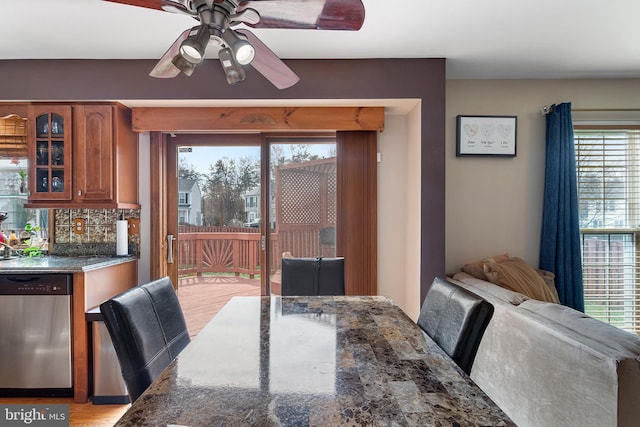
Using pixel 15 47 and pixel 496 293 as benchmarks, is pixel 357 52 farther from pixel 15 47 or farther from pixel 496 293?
pixel 15 47

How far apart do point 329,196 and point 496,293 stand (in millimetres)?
1590

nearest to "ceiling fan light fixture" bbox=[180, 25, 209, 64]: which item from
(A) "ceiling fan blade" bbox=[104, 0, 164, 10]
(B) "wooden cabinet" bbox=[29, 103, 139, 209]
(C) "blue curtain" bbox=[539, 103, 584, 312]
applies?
(A) "ceiling fan blade" bbox=[104, 0, 164, 10]

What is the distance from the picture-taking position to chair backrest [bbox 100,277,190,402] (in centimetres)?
114

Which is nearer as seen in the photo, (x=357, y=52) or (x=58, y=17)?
(x=58, y=17)

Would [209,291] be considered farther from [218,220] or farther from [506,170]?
[506,170]

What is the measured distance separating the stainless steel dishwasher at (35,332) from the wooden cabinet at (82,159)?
24.6 inches

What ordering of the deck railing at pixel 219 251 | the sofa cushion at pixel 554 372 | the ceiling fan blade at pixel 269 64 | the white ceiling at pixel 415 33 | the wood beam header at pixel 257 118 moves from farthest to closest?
the deck railing at pixel 219 251 < the wood beam header at pixel 257 118 < the white ceiling at pixel 415 33 < the ceiling fan blade at pixel 269 64 < the sofa cushion at pixel 554 372

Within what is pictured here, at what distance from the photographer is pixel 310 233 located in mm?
3223

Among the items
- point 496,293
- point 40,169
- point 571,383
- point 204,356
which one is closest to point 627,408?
point 571,383

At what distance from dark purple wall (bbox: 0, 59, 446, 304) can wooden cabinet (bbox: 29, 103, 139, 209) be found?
0.11m

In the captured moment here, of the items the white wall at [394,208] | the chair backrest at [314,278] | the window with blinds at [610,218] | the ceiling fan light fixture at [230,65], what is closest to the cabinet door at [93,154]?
the chair backrest at [314,278]

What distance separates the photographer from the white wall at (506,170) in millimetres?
3090

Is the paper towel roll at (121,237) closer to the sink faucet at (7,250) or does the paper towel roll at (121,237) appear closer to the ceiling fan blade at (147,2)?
the sink faucet at (7,250)

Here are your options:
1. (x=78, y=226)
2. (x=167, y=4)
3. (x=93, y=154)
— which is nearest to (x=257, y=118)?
(x=93, y=154)
